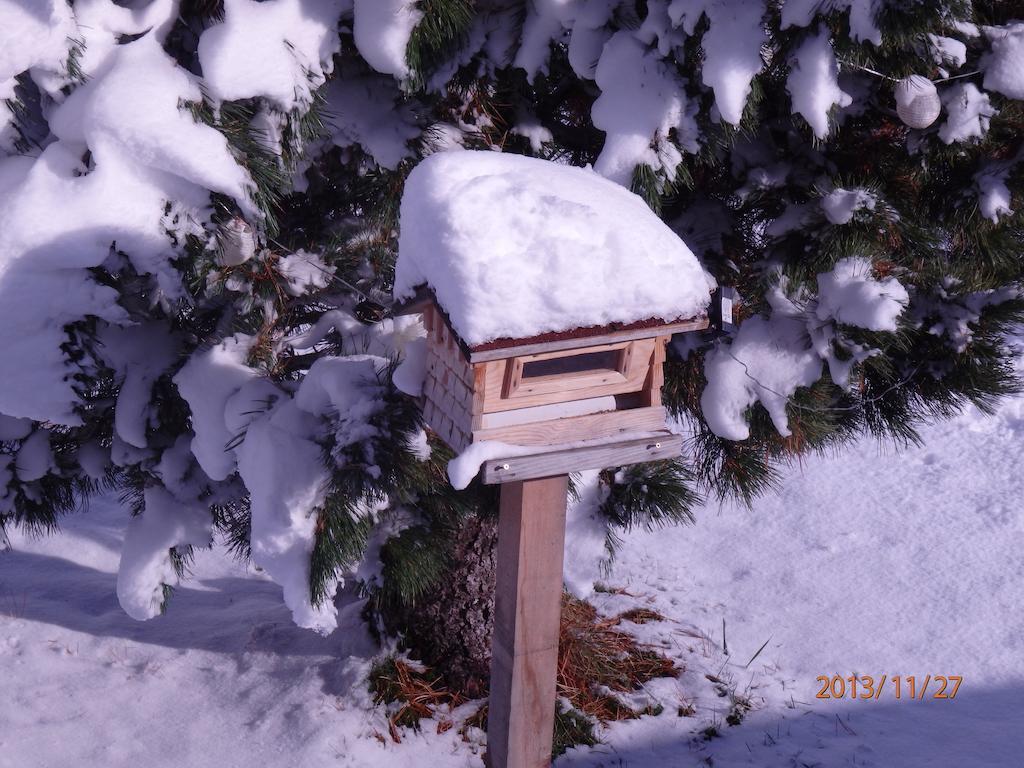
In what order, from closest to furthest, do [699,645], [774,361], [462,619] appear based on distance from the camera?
[774,361] < [462,619] < [699,645]

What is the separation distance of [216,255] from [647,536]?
128 inches

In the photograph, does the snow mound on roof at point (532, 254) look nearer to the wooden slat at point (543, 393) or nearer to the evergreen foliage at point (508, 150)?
the wooden slat at point (543, 393)

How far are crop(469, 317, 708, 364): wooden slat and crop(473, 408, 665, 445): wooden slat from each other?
7.8 inches

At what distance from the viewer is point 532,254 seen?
165 centimetres

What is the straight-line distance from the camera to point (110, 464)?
2.57 metres

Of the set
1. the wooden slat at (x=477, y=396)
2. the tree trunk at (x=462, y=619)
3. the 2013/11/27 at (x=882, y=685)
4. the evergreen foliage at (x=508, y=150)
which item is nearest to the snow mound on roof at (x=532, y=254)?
the wooden slat at (x=477, y=396)

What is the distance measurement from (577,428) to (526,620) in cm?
53

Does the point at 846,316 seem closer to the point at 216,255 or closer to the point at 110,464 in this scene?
the point at 216,255

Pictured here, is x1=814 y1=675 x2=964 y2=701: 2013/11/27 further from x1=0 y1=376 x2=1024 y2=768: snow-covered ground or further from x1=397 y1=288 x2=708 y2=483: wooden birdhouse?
x1=397 y1=288 x2=708 y2=483: wooden birdhouse

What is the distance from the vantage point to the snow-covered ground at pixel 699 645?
3.01 metres

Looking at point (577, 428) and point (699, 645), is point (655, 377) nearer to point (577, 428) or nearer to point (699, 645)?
point (577, 428)

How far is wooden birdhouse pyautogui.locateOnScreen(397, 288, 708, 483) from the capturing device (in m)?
1.70

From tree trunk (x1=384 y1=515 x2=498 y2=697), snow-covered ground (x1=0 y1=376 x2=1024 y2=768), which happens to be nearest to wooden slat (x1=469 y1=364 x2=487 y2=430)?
tree trunk (x1=384 y1=515 x2=498 y2=697)

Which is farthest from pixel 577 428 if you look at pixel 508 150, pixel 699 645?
pixel 699 645
